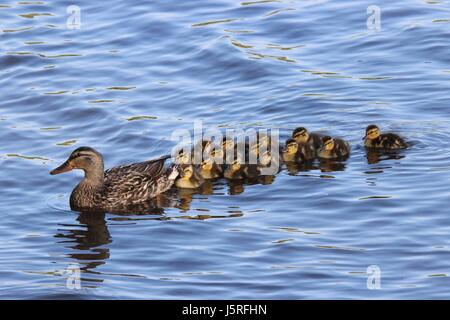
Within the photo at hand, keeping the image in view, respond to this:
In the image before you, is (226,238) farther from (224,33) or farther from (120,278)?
(224,33)

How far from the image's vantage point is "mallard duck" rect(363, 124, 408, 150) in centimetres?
1273

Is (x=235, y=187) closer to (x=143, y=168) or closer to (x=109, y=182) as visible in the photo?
(x=143, y=168)

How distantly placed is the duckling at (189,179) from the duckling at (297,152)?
92 centimetres

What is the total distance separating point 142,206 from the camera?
12.1 meters

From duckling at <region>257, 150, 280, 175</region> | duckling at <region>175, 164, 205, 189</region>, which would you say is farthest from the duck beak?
duckling at <region>257, 150, 280, 175</region>

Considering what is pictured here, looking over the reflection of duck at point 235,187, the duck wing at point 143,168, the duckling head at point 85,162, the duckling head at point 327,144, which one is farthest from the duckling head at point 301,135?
the duckling head at point 85,162

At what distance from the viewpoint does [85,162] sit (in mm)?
12133

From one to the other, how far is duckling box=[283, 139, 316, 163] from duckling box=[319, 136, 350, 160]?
0.12 metres

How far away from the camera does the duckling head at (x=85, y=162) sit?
12.1 metres

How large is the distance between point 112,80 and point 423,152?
4.50 m

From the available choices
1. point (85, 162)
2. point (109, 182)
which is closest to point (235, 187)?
point (109, 182)

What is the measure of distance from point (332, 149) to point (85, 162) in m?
2.49

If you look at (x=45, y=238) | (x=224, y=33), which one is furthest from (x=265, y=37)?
(x=45, y=238)

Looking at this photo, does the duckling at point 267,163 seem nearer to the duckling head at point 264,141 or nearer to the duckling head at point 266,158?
the duckling head at point 266,158
